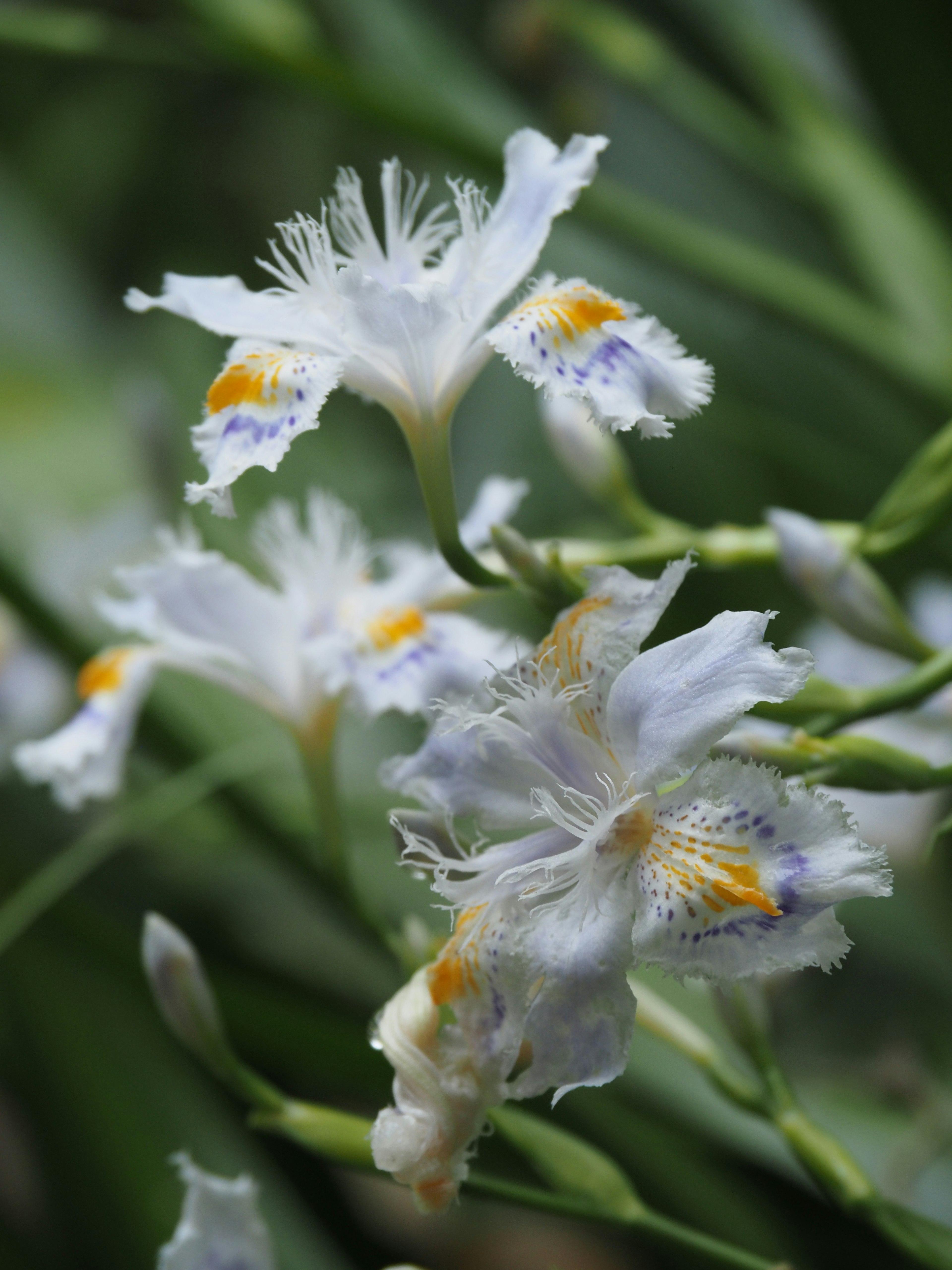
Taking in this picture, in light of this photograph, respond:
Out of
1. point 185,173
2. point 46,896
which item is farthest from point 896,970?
point 185,173

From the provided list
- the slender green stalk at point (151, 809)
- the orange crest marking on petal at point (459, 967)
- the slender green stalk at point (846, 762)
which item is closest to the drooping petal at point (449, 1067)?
the orange crest marking on petal at point (459, 967)

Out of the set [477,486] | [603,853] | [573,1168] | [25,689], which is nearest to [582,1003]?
[603,853]

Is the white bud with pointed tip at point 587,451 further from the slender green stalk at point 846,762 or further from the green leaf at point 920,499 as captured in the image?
the slender green stalk at point 846,762

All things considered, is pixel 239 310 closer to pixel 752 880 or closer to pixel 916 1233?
pixel 752 880

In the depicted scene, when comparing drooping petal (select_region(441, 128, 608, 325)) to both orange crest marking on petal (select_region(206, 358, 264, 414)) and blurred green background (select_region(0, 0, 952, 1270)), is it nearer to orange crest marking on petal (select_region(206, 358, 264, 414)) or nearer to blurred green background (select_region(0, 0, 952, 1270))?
orange crest marking on petal (select_region(206, 358, 264, 414))

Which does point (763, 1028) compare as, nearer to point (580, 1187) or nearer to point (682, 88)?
point (580, 1187)

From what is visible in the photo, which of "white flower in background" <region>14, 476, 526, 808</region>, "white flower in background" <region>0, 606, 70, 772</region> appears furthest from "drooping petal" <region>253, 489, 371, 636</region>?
"white flower in background" <region>0, 606, 70, 772</region>
